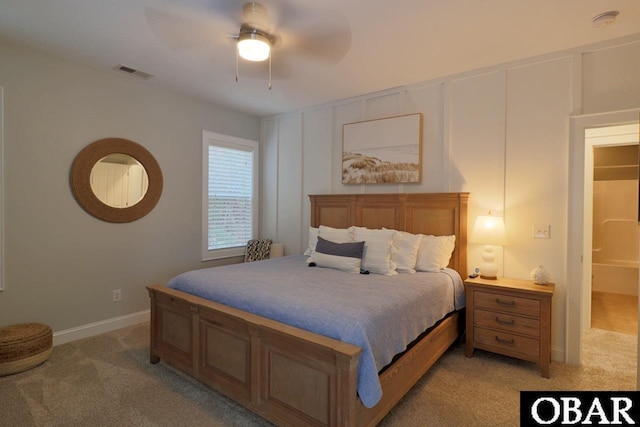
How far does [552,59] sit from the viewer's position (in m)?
2.95

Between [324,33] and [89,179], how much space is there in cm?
271

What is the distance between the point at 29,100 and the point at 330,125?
312 cm

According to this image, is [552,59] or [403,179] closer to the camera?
[552,59]

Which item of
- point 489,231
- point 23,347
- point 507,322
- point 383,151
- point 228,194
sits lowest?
point 23,347

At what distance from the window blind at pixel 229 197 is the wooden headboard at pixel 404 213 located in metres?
1.14

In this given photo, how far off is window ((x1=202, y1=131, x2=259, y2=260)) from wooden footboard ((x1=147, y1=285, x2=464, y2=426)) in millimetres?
1853

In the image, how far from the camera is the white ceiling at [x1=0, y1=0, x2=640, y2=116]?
228 cm

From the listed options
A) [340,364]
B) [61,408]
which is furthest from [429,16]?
[61,408]

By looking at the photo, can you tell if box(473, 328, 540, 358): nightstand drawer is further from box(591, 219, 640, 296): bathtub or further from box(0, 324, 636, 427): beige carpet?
box(591, 219, 640, 296): bathtub

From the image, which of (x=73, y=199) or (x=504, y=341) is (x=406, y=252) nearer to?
(x=504, y=341)

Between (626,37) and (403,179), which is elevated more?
(626,37)

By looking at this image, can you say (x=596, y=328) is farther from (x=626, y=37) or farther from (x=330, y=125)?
(x=330, y=125)

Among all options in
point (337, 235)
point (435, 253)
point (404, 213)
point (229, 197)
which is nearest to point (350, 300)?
point (435, 253)

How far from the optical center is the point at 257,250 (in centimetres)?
479
